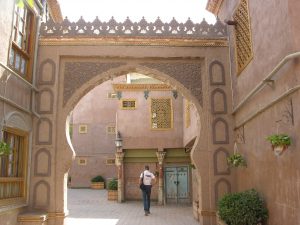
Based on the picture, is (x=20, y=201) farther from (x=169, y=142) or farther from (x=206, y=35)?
(x=169, y=142)

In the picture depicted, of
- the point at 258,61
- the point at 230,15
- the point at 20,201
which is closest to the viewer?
the point at 258,61

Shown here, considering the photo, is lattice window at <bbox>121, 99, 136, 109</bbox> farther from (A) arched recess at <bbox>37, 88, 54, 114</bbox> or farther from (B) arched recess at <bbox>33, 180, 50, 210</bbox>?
(B) arched recess at <bbox>33, 180, 50, 210</bbox>

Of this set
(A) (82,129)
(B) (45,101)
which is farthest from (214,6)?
(A) (82,129)

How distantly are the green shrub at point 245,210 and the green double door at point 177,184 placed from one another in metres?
10.2

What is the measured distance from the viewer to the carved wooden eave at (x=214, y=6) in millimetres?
9852

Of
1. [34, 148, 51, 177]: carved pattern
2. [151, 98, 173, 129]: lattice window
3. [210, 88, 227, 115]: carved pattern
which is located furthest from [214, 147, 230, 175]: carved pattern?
[151, 98, 173, 129]: lattice window

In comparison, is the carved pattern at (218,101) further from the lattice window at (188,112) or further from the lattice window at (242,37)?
the lattice window at (188,112)

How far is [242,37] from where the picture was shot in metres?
7.97

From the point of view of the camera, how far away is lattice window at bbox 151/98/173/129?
1672cm

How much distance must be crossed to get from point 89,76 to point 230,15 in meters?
3.74

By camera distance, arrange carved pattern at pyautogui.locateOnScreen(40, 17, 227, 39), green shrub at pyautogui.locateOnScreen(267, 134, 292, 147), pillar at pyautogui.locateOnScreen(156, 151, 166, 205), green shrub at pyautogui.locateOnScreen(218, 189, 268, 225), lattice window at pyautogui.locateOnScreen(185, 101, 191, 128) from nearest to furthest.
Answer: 1. green shrub at pyautogui.locateOnScreen(267, 134, 292, 147)
2. green shrub at pyautogui.locateOnScreen(218, 189, 268, 225)
3. carved pattern at pyautogui.locateOnScreen(40, 17, 227, 39)
4. lattice window at pyautogui.locateOnScreen(185, 101, 191, 128)
5. pillar at pyautogui.locateOnScreen(156, 151, 166, 205)

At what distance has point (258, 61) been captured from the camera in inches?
262

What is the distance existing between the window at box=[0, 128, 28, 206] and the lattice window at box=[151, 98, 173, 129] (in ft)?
29.6

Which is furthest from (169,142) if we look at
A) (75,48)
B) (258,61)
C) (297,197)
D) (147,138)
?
(297,197)
